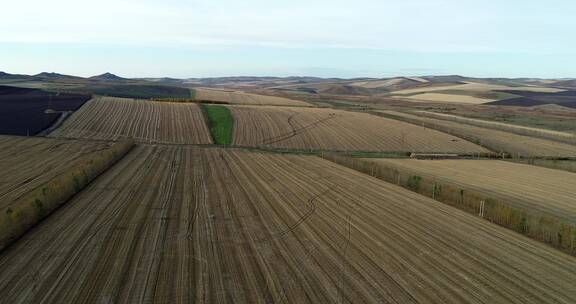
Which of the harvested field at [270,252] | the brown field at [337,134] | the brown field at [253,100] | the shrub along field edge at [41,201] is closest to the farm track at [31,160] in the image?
the shrub along field edge at [41,201]

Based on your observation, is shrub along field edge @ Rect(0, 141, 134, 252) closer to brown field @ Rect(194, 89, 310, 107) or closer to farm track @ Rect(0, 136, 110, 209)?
farm track @ Rect(0, 136, 110, 209)

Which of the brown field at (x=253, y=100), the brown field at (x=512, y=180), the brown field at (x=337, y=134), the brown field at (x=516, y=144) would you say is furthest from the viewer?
the brown field at (x=253, y=100)

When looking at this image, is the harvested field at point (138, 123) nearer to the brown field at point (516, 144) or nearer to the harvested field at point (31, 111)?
the harvested field at point (31, 111)

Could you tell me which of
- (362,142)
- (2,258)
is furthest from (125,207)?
(362,142)

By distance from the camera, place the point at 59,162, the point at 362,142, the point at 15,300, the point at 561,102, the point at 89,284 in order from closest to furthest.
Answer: the point at 15,300, the point at 89,284, the point at 59,162, the point at 362,142, the point at 561,102

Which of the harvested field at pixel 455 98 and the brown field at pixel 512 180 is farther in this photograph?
the harvested field at pixel 455 98

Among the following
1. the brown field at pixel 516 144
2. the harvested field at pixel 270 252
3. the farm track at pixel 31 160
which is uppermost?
the farm track at pixel 31 160

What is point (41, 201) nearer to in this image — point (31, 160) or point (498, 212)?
point (31, 160)

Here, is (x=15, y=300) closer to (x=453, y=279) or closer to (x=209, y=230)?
(x=209, y=230)
